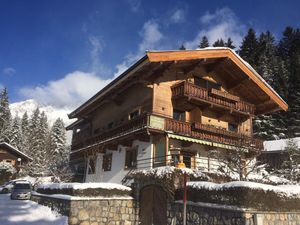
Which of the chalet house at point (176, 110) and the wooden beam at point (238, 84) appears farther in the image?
the wooden beam at point (238, 84)

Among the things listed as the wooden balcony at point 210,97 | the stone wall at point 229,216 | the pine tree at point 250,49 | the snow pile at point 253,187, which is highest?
the pine tree at point 250,49

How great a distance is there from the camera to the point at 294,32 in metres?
62.8

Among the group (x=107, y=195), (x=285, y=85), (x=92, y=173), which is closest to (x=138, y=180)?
(x=107, y=195)

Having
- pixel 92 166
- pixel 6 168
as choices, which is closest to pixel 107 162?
pixel 92 166

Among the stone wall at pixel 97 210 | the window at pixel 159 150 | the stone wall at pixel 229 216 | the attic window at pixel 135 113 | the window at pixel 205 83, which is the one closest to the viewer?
the stone wall at pixel 229 216

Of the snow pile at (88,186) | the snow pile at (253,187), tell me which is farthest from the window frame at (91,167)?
the snow pile at (253,187)

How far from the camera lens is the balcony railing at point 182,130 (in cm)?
2153

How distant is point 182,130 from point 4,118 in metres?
67.2

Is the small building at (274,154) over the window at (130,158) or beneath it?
over

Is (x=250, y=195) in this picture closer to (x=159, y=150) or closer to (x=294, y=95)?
(x=159, y=150)

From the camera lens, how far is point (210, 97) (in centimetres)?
2486

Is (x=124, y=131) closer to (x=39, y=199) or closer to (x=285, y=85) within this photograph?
(x=39, y=199)

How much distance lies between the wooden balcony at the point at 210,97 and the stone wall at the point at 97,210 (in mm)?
8867

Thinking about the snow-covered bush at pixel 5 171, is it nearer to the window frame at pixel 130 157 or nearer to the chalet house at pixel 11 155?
the chalet house at pixel 11 155
